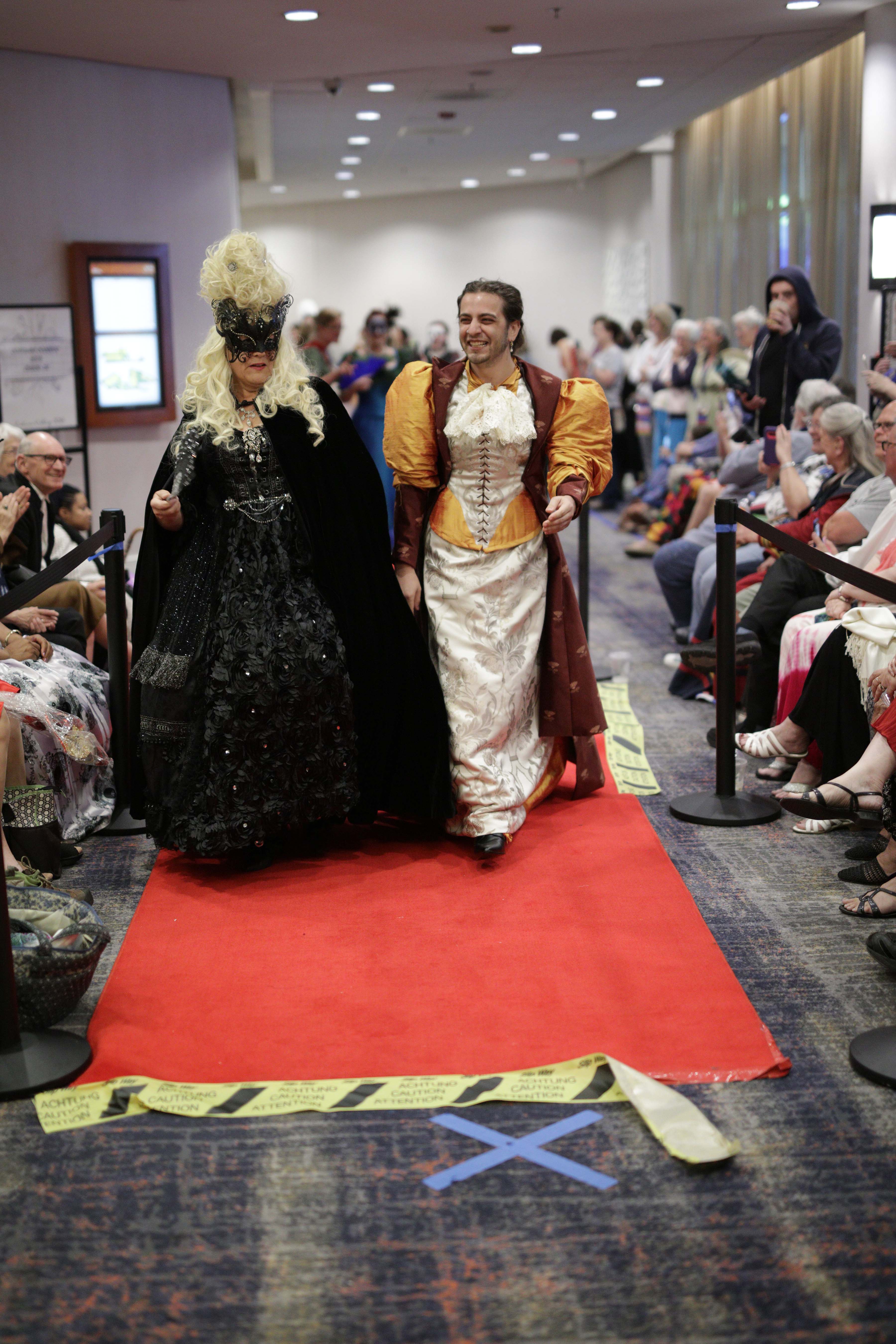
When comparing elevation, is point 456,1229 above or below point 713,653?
below

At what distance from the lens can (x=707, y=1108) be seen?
241 centimetres

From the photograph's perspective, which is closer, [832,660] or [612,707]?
[832,660]

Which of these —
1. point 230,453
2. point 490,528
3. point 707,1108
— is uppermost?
point 230,453

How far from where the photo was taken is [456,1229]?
2.06m

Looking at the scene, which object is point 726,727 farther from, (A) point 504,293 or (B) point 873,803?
(A) point 504,293

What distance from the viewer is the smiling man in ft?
12.0

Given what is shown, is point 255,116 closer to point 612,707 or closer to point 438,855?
point 612,707

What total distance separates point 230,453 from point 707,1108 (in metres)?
2.02

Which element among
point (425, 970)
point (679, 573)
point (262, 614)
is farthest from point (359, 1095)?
point (679, 573)

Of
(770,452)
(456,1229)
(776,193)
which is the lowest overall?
(456,1229)

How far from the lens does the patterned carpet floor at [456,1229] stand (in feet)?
6.14

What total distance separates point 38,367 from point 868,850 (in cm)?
524

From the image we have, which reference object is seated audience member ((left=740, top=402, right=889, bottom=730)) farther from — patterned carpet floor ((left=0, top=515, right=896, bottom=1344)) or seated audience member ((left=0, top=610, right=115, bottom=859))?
seated audience member ((left=0, top=610, right=115, bottom=859))

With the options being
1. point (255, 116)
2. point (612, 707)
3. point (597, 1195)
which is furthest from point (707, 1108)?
point (255, 116)
